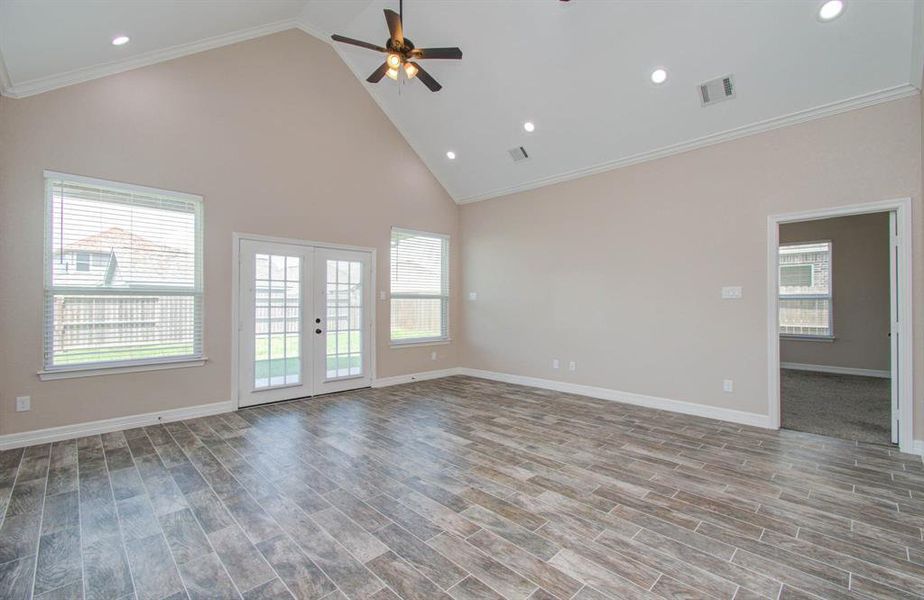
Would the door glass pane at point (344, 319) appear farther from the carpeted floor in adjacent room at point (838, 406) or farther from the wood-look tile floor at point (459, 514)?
the carpeted floor in adjacent room at point (838, 406)

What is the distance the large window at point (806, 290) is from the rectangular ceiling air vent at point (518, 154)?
230 inches

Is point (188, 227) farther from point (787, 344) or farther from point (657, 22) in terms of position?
point (787, 344)

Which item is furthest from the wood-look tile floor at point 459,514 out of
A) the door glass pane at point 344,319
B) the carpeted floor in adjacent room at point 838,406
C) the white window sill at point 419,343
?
the white window sill at point 419,343

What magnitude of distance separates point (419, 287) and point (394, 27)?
4055 mm

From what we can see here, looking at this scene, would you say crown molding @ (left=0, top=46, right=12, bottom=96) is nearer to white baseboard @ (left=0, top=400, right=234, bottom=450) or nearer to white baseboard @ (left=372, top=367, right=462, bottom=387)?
white baseboard @ (left=0, top=400, right=234, bottom=450)

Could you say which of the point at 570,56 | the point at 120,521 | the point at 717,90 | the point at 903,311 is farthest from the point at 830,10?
the point at 120,521

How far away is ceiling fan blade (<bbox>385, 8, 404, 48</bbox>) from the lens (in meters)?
3.38

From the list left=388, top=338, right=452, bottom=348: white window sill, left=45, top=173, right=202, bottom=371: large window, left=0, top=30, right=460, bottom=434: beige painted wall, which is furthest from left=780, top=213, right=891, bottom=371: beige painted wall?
left=45, top=173, right=202, bottom=371: large window

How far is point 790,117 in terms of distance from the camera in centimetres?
405

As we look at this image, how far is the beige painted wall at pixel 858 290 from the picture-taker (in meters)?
6.87

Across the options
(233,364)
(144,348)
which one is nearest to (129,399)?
(144,348)

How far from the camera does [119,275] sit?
4.13 meters

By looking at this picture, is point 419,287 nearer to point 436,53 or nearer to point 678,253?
point 436,53

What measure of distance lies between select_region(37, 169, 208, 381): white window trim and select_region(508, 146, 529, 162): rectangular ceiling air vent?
13.5 feet
